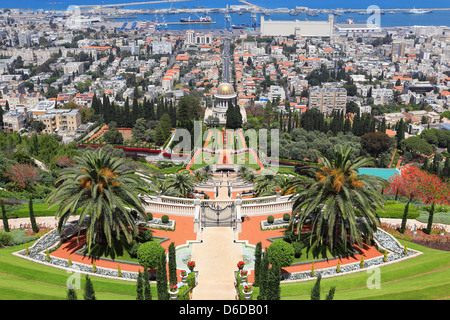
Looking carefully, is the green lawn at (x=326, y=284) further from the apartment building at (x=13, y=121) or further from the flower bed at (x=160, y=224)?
the apartment building at (x=13, y=121)

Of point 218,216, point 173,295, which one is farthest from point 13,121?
point 173,295

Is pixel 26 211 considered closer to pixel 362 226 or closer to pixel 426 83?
pixel 362 226

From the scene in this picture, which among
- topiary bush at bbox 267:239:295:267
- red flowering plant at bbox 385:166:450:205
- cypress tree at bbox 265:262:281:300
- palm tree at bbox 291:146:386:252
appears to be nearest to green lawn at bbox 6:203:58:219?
topiary bush at bbox 267:239:295:267

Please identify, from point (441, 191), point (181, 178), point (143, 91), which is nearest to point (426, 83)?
point (143, 91)

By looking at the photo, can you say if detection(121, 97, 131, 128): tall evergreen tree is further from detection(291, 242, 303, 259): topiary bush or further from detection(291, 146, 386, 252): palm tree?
detection(291, 242, 303, 259): topiary bush

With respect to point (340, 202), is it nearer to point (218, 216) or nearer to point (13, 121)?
point (218, 216)

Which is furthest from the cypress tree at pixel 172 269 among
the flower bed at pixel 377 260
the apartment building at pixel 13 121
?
the apartment building at pixel 13 121
